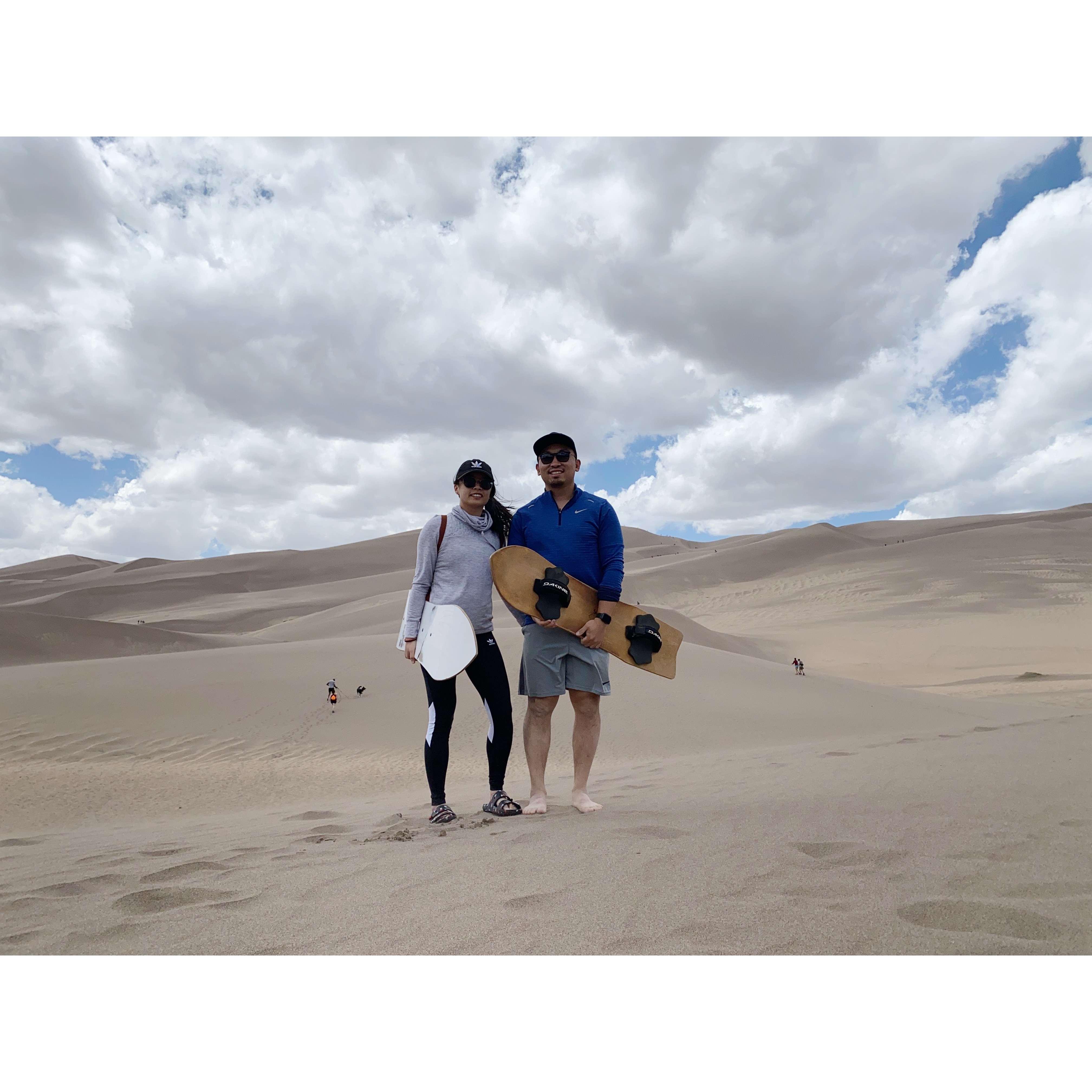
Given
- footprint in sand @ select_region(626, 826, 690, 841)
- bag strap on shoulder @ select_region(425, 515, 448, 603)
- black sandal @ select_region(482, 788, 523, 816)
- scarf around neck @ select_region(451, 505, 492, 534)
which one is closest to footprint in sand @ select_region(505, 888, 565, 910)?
footprint in sand @ select_region(626, 826, 690, 841)

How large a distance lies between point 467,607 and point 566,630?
23.4 inches

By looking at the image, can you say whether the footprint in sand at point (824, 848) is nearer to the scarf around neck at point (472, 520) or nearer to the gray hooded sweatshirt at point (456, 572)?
the gray hooded sweatshirt at point (456, 572)

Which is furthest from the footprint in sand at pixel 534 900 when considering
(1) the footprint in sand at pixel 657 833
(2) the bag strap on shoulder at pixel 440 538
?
(2) the bag strap on shoulder at pixel 440 538

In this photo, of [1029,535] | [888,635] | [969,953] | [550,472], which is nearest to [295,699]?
[550,472]

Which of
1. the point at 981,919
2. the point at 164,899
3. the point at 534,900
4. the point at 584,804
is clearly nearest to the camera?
the point at 981,919

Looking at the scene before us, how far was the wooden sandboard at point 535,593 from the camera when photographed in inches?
141

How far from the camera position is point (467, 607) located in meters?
3.81

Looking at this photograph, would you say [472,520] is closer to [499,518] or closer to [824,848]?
[499,518]

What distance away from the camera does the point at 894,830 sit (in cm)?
293

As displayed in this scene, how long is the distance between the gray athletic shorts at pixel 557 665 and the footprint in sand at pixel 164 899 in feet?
5.50

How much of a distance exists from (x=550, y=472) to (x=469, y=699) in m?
7.01

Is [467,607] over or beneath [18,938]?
over

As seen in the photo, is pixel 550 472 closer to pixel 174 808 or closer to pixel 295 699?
pixel 174 808

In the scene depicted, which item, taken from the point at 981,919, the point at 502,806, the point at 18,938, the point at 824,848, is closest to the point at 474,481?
the point at 502,806
